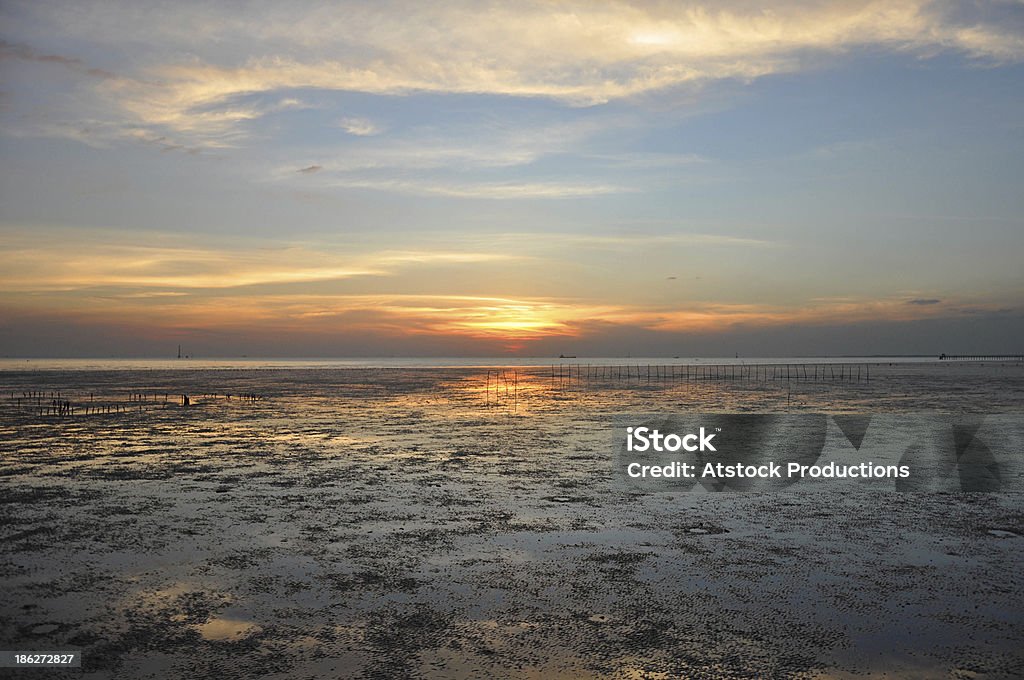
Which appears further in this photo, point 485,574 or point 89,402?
point 89,402

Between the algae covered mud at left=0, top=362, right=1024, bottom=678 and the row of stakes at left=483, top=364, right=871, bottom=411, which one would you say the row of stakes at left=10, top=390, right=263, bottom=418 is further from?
the algae covered mud at left=0, top=362, right=1024, bottom=678

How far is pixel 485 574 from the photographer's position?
36.0 feet

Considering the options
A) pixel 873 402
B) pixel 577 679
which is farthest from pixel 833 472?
pixel 873 402

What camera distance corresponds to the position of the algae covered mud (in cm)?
805

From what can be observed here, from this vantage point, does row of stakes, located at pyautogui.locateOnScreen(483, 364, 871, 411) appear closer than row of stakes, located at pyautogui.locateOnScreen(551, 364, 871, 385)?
Yes

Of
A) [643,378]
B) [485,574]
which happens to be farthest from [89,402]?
[643,378]

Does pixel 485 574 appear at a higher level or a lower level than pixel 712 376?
higher

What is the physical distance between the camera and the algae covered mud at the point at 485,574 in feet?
26.4

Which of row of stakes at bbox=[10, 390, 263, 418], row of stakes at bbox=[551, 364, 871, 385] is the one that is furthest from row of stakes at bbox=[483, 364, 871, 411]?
row of stakes at bbox=[10, 390, 263, 418]

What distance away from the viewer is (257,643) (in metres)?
8.38

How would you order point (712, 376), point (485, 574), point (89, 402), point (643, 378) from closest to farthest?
1. point (485, 574)
2. point (89, 402)
3. point (643, 378)
4. point (712, 376)

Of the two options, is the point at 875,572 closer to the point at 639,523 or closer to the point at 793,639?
the point at 793,639

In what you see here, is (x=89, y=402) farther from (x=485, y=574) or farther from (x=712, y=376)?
(x=712, y=376)

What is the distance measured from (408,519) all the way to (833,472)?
1283 centimetres
